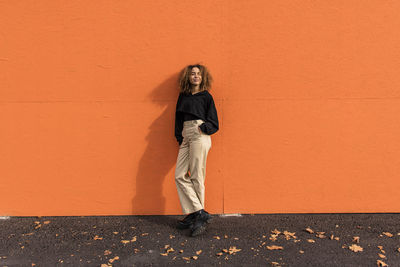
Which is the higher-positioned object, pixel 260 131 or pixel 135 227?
pixel 260 131

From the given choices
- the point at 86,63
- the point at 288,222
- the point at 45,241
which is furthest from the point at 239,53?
the point at 45,241

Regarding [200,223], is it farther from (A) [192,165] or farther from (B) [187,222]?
(A) [192,165]

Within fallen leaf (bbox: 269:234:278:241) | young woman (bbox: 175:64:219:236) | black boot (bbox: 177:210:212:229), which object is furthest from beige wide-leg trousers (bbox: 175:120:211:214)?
fallen leaf (bbox: 269:234:278:241)

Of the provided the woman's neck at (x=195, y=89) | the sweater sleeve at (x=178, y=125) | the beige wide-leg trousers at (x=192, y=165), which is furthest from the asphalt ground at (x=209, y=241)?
the woman's neck at (x=195, y=89)

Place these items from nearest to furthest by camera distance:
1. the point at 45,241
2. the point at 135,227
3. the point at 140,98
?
the point at 45,241, the point at 135,227, the point at 140,98

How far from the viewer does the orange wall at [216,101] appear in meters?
3.65

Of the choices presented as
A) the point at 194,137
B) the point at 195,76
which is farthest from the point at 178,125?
the point at 195,76

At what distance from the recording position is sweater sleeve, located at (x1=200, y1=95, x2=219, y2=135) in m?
3.27

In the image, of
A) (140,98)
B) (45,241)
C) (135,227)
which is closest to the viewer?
(45,241)

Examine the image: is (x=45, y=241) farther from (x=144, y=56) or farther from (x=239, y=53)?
(x=239, y=53)

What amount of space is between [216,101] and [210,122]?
1.61ft

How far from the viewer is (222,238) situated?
3205 millimetres

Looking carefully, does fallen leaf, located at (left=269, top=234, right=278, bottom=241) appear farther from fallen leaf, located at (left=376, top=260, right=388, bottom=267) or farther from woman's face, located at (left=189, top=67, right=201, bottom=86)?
woman's face, located at (left=189, top=67, right=201, bottom=86)

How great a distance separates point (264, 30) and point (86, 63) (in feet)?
8.32
